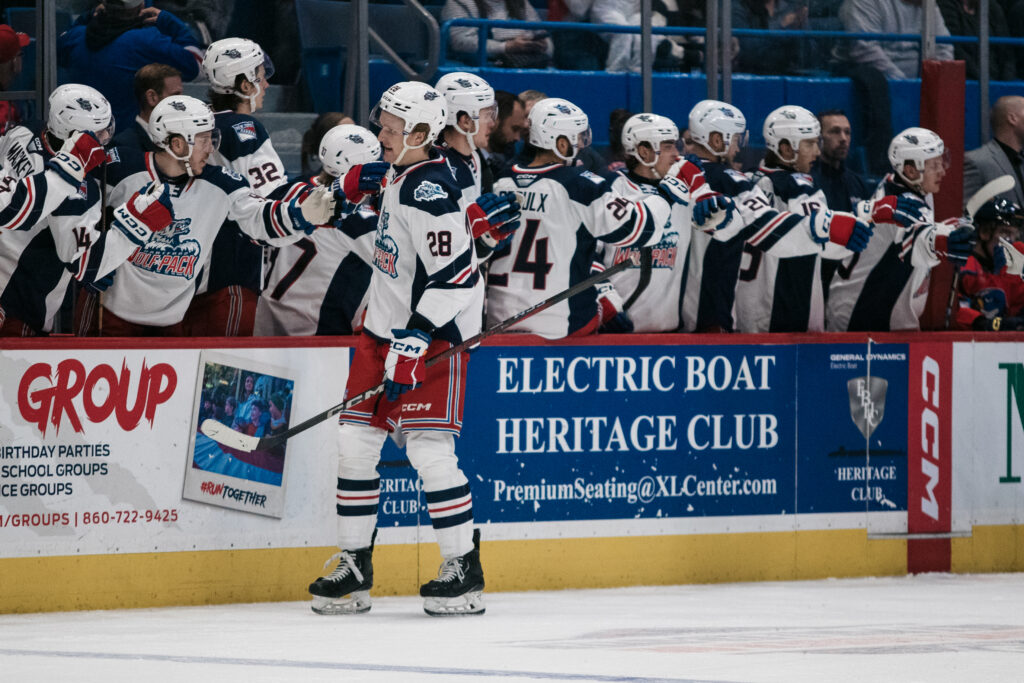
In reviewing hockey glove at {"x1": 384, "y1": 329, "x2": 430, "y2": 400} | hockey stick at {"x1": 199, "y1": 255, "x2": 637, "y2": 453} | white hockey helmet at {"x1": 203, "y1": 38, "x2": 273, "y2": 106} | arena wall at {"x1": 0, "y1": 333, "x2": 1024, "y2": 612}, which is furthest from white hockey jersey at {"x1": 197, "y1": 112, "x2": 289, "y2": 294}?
hockey glove at {"x1": 384, "y1": 329, "x2": 430, "y2": 400}

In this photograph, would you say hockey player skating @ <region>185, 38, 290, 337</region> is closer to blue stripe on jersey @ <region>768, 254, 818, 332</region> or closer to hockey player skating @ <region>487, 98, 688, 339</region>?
hockey player skating @ <region>487, 98, 688, 339</region>

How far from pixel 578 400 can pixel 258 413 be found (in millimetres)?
1246

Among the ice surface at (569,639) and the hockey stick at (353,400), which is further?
the hockey stick at (353,400)

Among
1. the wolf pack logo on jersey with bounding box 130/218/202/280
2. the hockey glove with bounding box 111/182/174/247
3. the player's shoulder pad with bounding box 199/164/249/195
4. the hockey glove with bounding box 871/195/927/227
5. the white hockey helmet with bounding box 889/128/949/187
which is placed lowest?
the wolf pack logo on jersey with bounding box 130/218/202/280

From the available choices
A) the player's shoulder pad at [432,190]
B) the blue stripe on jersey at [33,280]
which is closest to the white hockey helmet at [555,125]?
the player's shoulder pad at [432,190]

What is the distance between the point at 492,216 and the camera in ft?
18.9

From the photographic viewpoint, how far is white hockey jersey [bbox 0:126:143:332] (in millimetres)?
5742

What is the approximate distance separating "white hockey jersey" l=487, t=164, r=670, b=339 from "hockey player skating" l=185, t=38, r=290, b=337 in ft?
2.86

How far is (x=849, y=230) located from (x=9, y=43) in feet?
10.7

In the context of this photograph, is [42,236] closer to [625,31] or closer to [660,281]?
[660,281]

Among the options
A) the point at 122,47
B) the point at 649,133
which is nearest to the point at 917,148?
the point at 649,133

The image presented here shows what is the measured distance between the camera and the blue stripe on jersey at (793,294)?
7.18 m

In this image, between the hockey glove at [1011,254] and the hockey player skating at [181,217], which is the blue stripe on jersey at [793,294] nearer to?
the hockey glove at [1011,254]

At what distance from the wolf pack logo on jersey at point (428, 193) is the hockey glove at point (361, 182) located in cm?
24
